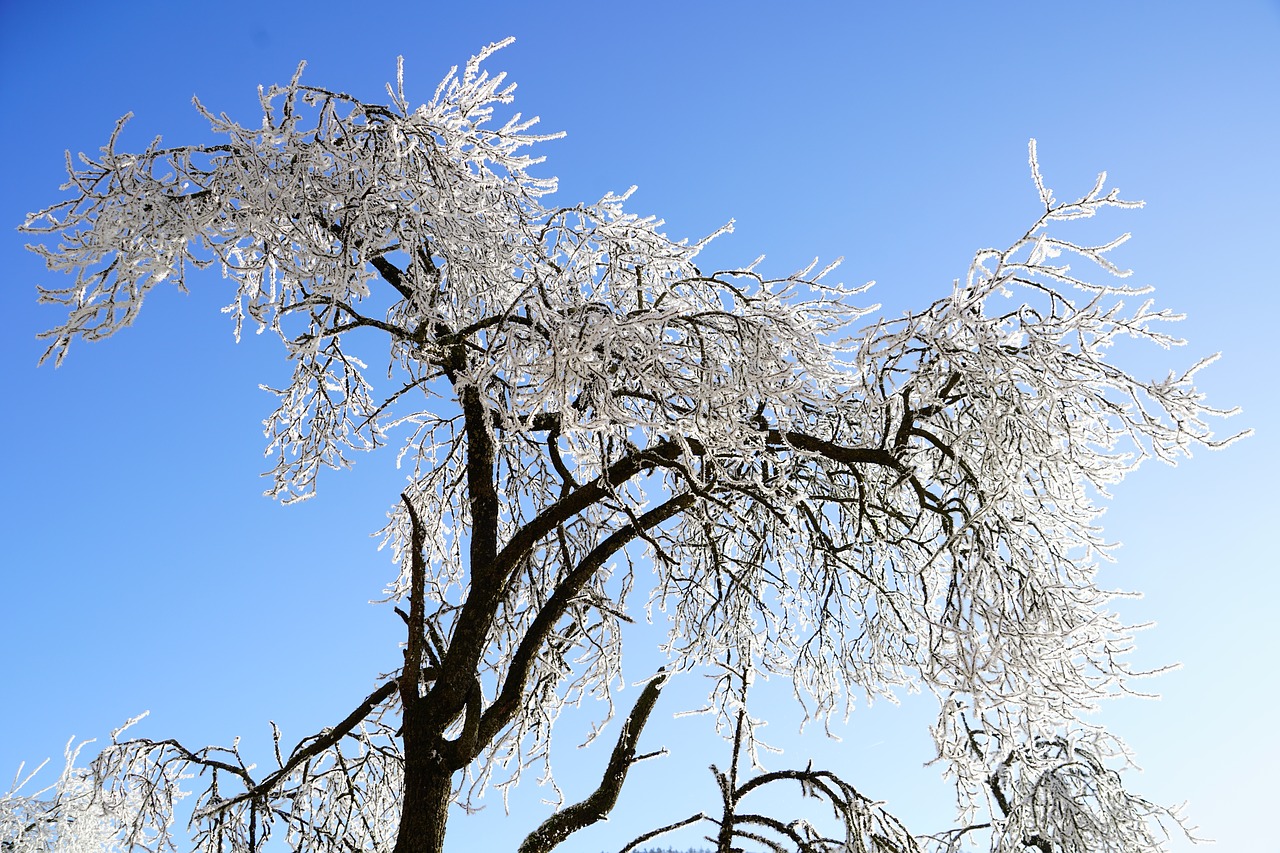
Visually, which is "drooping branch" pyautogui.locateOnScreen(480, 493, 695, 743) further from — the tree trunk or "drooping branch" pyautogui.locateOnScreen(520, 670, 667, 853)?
"drooping branch" pyautogui.locateOnScreen(520, 670, 667, 853)

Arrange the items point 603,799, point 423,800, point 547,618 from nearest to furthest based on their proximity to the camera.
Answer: point 423,800 < point 547,618 < point 603,799

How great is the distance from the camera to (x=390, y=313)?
Answer: 527 cm

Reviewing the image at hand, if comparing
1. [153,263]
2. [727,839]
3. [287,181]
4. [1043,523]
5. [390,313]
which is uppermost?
[390,313]

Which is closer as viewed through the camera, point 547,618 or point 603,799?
point 547,618

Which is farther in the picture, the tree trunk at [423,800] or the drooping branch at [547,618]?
the drooping branch at [547,618]

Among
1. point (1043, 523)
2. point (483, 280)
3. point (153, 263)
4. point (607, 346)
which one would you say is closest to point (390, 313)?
point (483, 280)

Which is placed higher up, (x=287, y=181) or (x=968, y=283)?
(x=287, y=181)

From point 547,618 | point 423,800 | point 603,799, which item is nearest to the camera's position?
point 423,800

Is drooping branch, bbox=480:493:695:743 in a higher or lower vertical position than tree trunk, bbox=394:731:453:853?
higher

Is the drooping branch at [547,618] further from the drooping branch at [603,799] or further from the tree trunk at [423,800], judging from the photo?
the drooping branch at [603,799]

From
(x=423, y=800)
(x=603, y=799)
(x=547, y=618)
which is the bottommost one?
(x=423, y=800)

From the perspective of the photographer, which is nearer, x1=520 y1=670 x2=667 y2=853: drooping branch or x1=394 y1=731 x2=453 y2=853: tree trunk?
x1=394 y1=731 x2=453 y2=853: tree trunk

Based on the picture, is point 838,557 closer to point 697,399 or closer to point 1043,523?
point 1043,523

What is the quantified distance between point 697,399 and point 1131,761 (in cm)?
296
